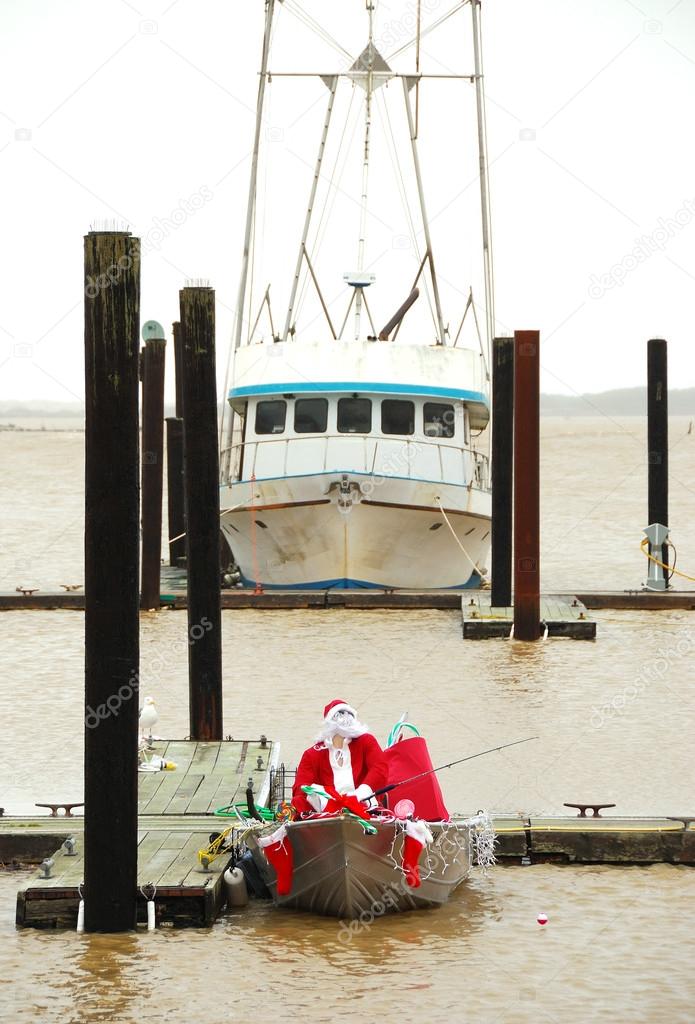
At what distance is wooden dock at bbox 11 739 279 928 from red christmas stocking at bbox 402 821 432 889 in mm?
1067

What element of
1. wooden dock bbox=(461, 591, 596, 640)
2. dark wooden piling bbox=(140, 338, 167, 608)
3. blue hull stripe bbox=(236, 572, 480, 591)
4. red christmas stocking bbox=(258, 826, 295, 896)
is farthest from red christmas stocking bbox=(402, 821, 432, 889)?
blue hull stripe bbox=(236, 572, 480, 591)

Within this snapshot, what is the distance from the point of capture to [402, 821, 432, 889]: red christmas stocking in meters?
9.23

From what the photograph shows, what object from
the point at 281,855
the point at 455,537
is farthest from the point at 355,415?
the point at 281,855

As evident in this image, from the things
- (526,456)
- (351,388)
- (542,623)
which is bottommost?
(542,623)

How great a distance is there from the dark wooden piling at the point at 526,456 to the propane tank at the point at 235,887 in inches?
386

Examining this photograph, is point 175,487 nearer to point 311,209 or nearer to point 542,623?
point 311,209

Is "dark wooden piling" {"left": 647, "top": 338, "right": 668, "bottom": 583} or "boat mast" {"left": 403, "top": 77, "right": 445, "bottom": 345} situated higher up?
"boat mast" {"left": 403, "top": 77, "right": 445, "bottom": 345}

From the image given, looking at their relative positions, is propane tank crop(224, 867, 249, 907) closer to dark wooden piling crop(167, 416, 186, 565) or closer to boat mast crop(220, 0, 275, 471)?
boat mast crop(220, 0, 275, 471)

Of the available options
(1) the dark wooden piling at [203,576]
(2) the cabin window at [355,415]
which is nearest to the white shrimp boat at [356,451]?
(2) the cabin window at [355,415]

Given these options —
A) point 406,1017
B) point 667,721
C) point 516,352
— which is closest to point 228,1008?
point 406,1017

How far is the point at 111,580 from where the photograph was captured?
29.0 ft

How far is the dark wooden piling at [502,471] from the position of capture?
2150cm

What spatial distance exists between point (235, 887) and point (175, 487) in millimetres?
20297

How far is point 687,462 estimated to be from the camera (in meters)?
80.6
